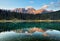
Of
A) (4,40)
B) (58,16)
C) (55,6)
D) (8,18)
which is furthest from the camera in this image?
(8,18)

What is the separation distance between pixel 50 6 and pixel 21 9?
246 inches

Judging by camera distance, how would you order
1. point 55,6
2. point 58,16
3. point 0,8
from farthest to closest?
point 58,16 < point 0,8 < point 55,6

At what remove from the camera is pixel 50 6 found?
87.8ft

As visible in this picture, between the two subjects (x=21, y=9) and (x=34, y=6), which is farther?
(x=21, y=9)

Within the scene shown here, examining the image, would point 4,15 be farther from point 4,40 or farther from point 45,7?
point 4,40

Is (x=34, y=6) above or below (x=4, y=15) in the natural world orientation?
above

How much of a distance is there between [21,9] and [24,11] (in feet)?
4.57

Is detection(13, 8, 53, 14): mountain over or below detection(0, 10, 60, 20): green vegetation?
over

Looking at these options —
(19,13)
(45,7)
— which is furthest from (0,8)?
(45,7)

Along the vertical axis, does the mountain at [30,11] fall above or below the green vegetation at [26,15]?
above

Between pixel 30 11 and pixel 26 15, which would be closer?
pixel 26 15

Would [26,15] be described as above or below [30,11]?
below

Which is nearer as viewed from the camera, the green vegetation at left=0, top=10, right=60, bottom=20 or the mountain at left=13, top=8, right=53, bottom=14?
the mountain at left=13, top=8, right=53, bottom=14

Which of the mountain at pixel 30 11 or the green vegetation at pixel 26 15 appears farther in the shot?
the green vegetation at pixel 26 15
